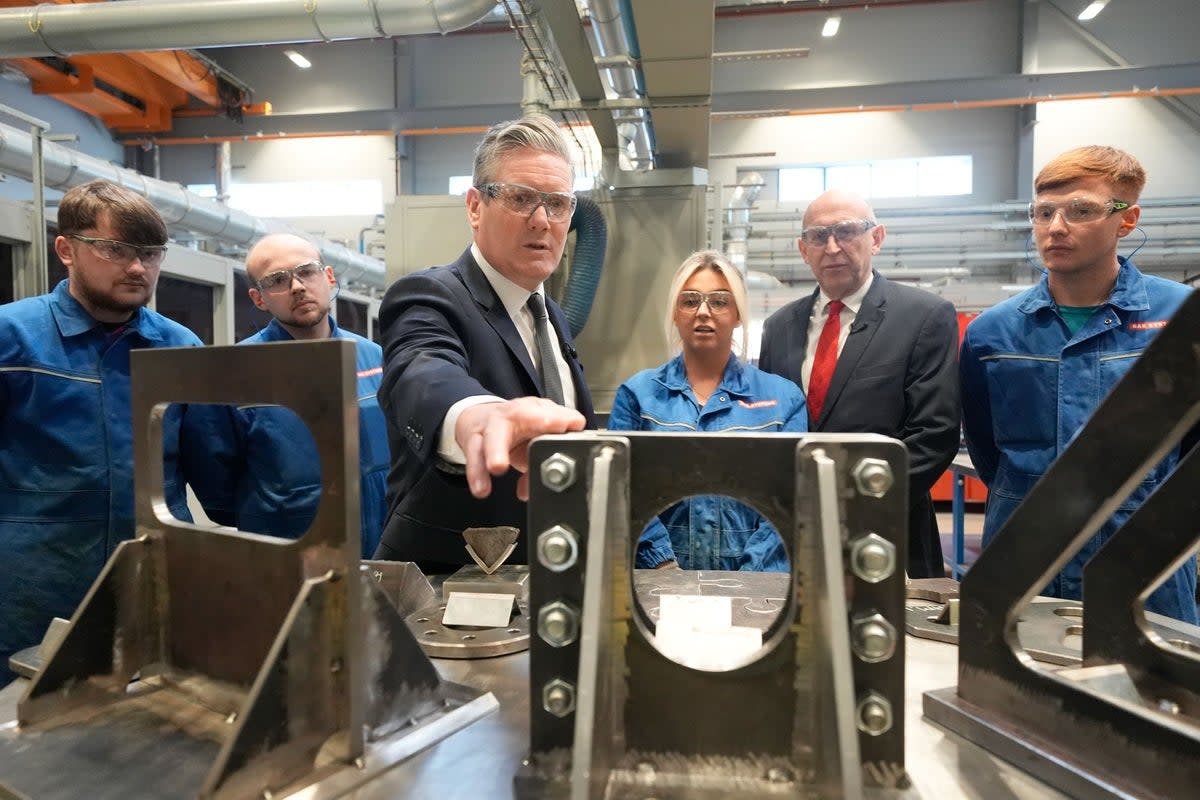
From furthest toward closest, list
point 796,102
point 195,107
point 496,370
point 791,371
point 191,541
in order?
point 195,107 → point 796,102 → point 791,371 → point 496,370 → point 191,541

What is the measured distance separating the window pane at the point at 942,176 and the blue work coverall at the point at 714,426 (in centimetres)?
675

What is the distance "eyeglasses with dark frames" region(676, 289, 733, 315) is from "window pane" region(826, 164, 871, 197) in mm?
6266

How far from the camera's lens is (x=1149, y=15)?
262 inches

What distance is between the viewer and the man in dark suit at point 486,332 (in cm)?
106

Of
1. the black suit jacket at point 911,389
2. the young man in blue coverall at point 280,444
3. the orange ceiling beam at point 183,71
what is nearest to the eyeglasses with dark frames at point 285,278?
the young man in blue coverall at point 280,444

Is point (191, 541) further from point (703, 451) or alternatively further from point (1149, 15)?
point (1149, 15)

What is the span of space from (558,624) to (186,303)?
3307mm

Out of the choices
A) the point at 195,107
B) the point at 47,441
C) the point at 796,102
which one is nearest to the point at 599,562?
the point at 47,441

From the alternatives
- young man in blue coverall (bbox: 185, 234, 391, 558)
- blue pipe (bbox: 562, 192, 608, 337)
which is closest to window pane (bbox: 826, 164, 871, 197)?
blue pipe (bbox: 562, 192, 608, 337)

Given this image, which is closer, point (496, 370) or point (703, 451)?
point (703, 451)

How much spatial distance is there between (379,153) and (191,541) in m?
7.99

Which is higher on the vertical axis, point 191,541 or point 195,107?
point 195,107

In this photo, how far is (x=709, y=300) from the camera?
1.80m

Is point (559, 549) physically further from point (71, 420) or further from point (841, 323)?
point (841, 323)
